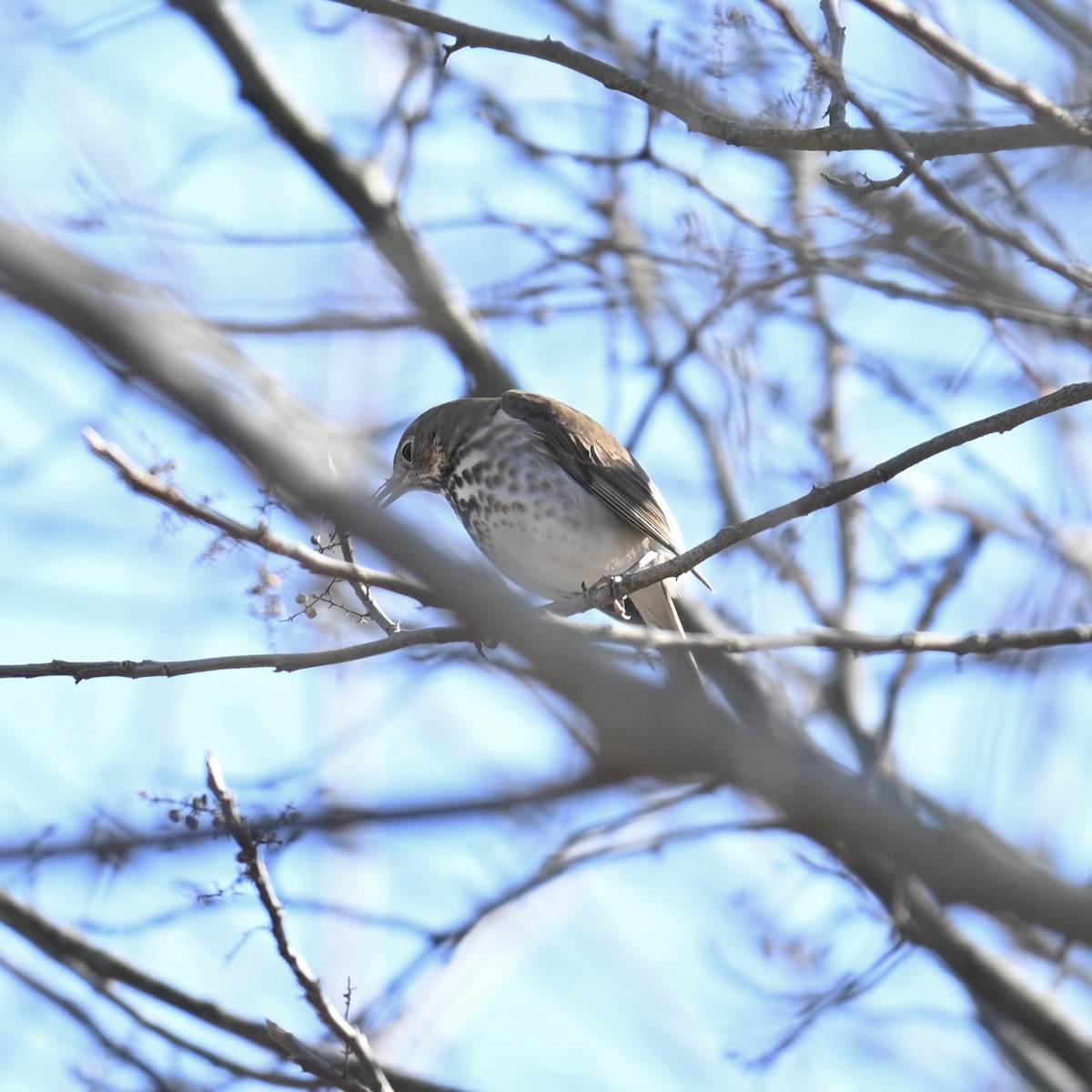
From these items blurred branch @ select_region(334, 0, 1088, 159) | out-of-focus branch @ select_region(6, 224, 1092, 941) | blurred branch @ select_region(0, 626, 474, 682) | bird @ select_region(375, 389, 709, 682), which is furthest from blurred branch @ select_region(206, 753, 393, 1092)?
bird @ select_region(375, 389, 709, 682)

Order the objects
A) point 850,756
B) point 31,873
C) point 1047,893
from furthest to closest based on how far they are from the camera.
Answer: point 850,756 < point 31,873 < point 1047,893

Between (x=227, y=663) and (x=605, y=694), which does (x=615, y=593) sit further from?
(x=605, y=694)

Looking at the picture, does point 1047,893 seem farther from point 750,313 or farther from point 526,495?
point 750,313

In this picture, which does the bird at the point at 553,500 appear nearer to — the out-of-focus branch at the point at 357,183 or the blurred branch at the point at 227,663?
the out-of-focus branch at the point at 357,183

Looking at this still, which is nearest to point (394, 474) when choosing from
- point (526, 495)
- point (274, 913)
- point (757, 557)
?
point (526, 495)

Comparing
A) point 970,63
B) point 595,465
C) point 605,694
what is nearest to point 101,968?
point 595,465

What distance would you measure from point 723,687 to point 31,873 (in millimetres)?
3241

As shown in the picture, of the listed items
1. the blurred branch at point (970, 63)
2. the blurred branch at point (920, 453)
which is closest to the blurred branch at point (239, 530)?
the blurred branch at point (920, 453)

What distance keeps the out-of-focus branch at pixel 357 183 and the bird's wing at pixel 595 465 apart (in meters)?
0.71

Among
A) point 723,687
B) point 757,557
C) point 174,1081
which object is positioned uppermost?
point 757,557

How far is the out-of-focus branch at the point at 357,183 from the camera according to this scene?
6668mm

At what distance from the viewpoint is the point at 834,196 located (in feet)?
20.0

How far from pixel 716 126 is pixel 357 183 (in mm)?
3504

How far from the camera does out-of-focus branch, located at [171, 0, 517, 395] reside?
6668 millimetres
